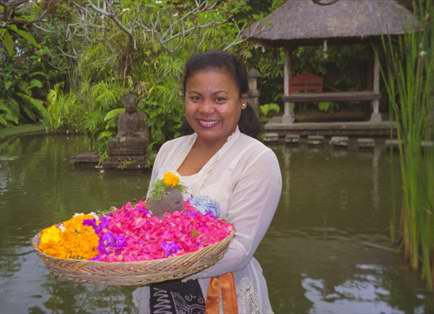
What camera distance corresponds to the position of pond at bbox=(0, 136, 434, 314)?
3.35 metres

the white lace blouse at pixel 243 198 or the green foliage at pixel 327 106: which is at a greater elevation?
the white lace blouse at pixel 243 198

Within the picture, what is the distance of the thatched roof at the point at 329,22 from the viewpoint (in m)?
10.8

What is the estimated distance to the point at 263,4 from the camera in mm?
14633

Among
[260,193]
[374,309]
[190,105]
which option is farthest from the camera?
[374,309]

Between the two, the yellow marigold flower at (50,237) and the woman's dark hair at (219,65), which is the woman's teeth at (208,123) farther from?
the yellow marigold flower at (50,237)

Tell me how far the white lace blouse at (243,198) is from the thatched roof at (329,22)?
9.37 meters

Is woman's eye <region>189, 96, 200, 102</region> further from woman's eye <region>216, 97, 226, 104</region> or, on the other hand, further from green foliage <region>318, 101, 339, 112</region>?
green foliage <region>318, 101, 339, 112</region>

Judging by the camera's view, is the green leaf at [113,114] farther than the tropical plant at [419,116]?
Yes

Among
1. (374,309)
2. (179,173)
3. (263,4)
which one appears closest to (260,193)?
(179,173)

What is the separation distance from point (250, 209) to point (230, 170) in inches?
5.4

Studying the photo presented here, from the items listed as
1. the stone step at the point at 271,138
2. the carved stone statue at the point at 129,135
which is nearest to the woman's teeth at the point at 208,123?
the carved stone statue at the point at 129,135

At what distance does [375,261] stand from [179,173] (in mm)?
2621

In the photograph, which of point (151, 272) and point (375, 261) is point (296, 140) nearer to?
point (375, 261)

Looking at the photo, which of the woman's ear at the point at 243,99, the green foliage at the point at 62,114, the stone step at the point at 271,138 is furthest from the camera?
the green foliage at the point at 62,114
